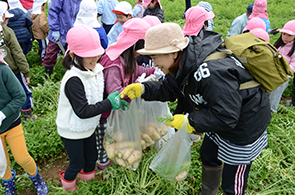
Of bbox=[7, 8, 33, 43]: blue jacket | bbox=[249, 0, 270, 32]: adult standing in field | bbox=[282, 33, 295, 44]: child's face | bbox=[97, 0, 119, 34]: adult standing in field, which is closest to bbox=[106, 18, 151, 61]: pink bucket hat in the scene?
bbox=[282, 33, 295, 44]: child's face

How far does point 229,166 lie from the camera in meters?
2.01

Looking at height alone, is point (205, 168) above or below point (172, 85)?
below

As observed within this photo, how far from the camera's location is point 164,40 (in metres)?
1.70

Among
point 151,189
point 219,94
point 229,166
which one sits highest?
point 219,94

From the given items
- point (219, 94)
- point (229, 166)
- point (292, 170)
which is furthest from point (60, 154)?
point (292, 170)

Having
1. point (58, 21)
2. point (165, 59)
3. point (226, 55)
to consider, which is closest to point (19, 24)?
point (58, 21)

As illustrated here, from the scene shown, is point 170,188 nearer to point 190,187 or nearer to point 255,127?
point 190,187

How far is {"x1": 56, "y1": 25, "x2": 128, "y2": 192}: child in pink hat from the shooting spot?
1923mm

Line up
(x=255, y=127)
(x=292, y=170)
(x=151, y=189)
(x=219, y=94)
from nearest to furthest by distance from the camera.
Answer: (x=219, y=94)
(x=255, y=127)
(x=151, y=189)
(x=292, y=170)

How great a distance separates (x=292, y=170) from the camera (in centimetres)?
285

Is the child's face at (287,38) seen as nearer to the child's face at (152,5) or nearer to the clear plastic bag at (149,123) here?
the child's face at (152,5)

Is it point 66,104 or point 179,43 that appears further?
point 66,104

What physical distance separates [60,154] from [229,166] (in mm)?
2112

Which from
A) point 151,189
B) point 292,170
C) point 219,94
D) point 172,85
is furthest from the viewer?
point 292,170
